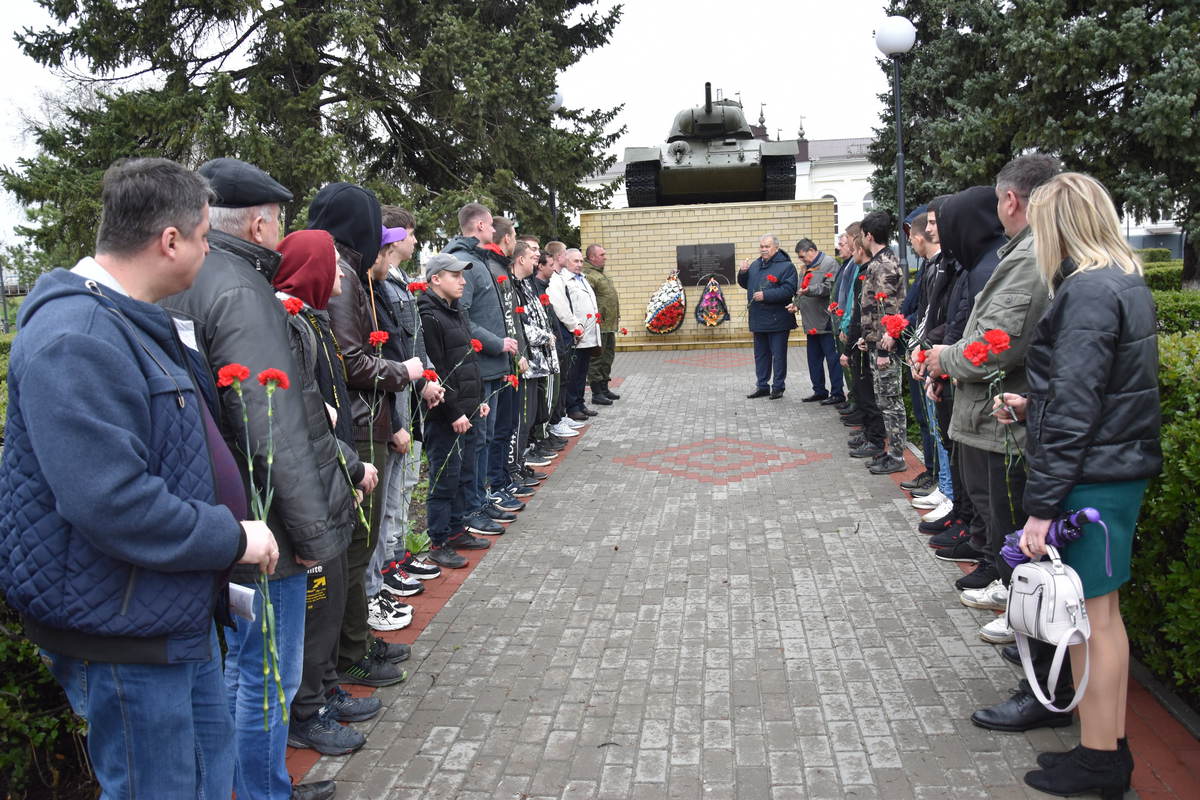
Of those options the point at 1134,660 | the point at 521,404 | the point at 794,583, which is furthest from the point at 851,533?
the point at 521,404

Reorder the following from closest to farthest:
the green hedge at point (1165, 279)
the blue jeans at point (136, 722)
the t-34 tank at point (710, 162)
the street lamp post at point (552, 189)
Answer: the blue jeans at point (136, 722), the street lamp post at point (552, 189), the green hedge at point (1165, 279), the t-34 tank at point (710, 162)

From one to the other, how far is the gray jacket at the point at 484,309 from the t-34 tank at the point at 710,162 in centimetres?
1401

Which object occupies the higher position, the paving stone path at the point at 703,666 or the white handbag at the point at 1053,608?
the white handbag at the point at 1053,608

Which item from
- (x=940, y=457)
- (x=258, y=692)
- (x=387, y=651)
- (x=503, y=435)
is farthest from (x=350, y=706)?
(x=940, y=457)

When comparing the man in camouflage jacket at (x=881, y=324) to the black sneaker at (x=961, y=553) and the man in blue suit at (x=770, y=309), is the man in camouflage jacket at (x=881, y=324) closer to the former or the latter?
the black sneaker at (x=961, y=553)

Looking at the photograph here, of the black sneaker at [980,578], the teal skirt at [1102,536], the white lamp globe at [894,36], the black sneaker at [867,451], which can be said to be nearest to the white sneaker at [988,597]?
the black sneaker at [980,578]

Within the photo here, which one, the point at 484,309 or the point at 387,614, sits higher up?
the point at 484,309

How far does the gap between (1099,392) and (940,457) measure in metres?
3.71

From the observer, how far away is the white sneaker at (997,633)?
4.41 m

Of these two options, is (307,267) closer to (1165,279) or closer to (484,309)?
(484,309)

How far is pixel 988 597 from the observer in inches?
193

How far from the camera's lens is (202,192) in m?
2.27

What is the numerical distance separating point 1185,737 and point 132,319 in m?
3.70

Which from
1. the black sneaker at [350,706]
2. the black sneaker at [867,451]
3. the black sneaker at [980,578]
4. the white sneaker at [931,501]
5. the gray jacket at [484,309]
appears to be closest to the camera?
the black sneaker at [350,706]
